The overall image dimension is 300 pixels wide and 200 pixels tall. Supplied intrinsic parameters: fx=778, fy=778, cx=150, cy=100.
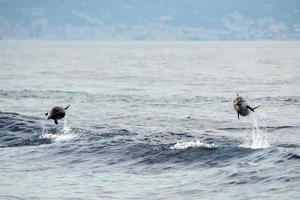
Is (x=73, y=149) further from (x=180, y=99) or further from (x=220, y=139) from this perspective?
(x=180, y=99)

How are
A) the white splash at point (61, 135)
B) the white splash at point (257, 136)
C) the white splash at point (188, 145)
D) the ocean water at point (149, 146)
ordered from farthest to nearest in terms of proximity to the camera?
1. the white splash at point (61, 135)
2. the white splash at point (257, 136)
3. the white splash at point (188, 145)
4. the ocean water at point (149, 146)

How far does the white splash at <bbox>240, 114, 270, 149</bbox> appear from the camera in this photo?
132 feet

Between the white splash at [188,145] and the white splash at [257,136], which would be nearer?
the white splash at [188,145]

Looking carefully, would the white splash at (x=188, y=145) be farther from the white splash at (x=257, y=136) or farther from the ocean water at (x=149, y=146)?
the white splash at (x=257, y=136)

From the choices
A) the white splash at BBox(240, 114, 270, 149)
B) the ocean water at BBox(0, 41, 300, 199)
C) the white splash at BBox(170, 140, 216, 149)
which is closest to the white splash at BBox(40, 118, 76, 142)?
the ocean water at BBox(0, 41, 300, 199)

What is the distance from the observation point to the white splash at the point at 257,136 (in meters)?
40.3

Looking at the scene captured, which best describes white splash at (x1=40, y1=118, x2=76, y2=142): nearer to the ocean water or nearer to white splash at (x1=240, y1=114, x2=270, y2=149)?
the ocean water

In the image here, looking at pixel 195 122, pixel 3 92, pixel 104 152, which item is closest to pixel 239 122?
pixel 195 122

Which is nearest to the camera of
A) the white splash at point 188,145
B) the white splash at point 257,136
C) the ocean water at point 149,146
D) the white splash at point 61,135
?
the ocean water at point 149,146

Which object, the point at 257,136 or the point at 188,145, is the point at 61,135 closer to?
the point at 188,145

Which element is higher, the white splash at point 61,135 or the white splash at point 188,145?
the white splash at point 61,135

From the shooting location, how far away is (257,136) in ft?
146

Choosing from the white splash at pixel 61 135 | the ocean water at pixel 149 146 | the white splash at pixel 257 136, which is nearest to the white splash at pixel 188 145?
the ocean water at pixel 149 146

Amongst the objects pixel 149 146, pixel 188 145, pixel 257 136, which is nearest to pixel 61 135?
pixel 149 146
